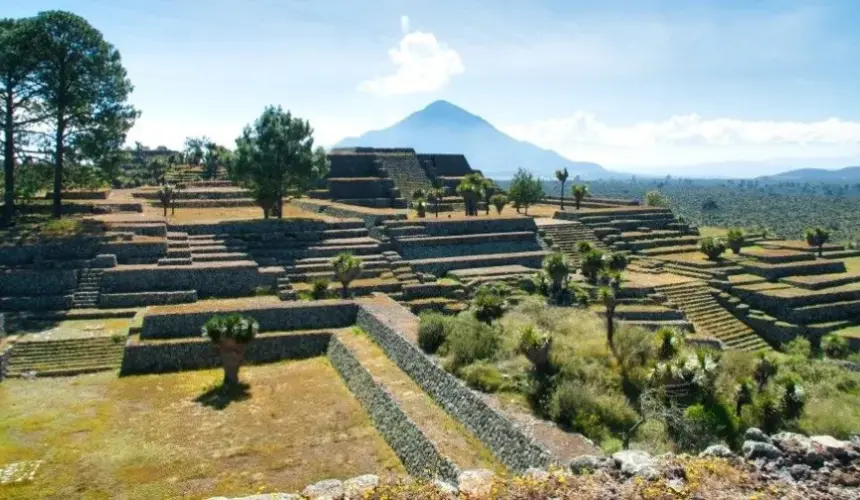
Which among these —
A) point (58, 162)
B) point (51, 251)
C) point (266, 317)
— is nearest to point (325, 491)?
point (266, 317)

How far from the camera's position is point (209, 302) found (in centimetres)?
3028

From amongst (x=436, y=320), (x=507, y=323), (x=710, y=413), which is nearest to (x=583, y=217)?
(x=507, y=323)

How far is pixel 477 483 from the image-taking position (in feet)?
34.9

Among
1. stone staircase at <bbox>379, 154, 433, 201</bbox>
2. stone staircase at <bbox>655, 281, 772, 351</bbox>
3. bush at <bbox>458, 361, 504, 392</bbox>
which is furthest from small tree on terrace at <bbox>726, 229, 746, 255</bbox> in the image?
bush at <bbox>458, 361, 504, 392</bbox>

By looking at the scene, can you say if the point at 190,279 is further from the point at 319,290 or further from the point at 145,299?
the point at 319,290

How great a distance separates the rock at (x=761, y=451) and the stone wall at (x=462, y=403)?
4246mm

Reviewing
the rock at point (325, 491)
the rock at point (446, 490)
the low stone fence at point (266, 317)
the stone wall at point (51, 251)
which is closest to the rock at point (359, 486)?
the rock at point (325, 491)

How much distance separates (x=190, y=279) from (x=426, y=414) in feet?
58.8

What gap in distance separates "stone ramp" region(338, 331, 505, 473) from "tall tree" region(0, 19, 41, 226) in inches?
963

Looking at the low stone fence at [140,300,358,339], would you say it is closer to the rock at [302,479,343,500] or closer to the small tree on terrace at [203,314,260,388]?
the small tree on terrace at [203,314,260,388]

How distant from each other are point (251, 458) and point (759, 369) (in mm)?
16121

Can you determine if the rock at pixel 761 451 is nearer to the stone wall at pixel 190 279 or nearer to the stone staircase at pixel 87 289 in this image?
the stone wall at pixel 190 279

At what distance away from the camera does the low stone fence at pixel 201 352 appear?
24891 mm

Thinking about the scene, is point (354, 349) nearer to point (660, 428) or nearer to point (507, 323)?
point (507, 323)
